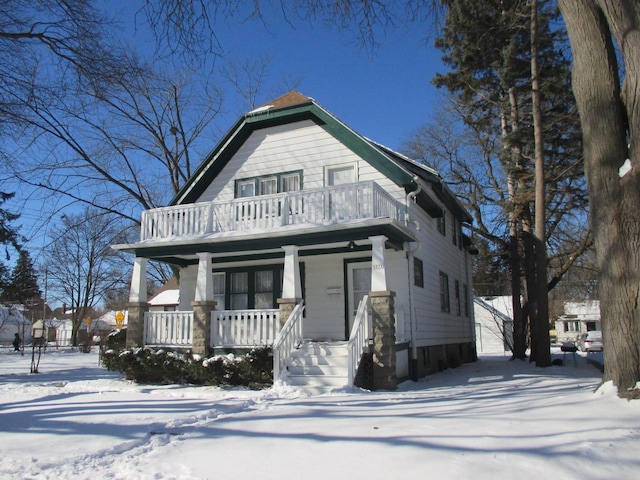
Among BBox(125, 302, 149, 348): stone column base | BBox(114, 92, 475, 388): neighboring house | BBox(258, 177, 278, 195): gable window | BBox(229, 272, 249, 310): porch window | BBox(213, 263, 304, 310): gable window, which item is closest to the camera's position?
BBox(114, 92, 475, 388): neighboring house

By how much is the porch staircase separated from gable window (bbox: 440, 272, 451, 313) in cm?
681

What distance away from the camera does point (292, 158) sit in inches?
605

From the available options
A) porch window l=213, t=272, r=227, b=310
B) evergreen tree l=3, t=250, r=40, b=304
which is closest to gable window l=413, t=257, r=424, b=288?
porch window l=213, t=272, r=227, b=310

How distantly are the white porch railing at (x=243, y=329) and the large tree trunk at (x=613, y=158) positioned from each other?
6.83 meters

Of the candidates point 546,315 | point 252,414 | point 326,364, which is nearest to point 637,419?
point 252,414

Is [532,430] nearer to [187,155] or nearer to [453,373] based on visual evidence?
[453,373]

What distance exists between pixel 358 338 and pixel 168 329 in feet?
16.8

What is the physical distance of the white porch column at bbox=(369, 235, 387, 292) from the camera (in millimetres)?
11320

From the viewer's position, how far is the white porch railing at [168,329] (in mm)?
13039

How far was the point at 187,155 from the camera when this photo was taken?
27.0 m

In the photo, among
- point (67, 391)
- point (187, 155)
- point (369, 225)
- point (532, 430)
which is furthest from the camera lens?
point (187, 155)

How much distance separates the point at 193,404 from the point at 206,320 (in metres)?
4.35

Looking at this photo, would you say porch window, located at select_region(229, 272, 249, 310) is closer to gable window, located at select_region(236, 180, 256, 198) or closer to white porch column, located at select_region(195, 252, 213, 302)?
white porch column, located at select_region(195, 252, 213, 302)

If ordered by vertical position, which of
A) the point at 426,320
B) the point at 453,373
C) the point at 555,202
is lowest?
the point at 453,373
